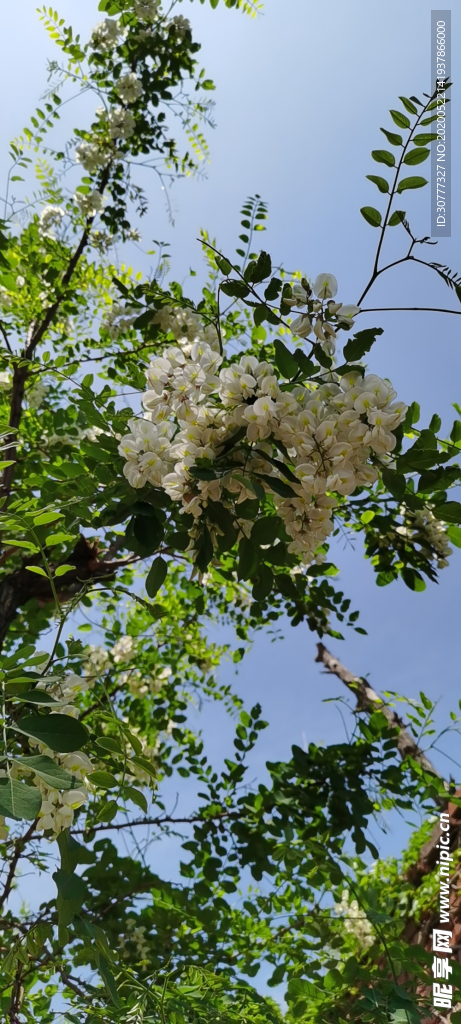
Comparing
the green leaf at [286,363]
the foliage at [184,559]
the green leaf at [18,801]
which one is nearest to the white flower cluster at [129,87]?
the foliage at [184,559]

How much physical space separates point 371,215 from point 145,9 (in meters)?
2.57

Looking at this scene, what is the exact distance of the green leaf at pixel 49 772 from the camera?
637mm

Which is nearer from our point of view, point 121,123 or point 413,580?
point 413,580

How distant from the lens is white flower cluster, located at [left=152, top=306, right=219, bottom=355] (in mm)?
2253

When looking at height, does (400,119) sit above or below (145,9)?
below

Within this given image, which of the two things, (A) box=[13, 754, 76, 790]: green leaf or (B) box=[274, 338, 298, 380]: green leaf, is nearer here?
(A) box=[13, 754, 76, 790]: green leaf

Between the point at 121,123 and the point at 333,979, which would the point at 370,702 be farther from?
the point at 121,123

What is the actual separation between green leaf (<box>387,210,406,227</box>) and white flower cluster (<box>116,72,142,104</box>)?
2355mm

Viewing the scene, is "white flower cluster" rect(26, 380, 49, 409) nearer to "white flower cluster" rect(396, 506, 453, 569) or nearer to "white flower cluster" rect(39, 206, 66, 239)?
"white flower cluster" rect(39, 206, 66, 239)

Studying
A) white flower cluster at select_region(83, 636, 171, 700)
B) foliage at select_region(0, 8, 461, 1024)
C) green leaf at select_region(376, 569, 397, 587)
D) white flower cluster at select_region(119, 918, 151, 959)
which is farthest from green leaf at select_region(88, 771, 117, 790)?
white flower cluster at select_region(83, 636, 171, 700)

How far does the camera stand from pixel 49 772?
0.66 m

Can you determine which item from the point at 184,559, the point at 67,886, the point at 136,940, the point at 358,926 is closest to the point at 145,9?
the point at 184,559

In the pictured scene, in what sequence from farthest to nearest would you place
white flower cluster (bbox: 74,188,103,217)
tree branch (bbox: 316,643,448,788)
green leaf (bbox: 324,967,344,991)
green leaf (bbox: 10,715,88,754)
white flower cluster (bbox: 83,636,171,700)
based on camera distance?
white flower cluster (bbox: 83,636,171,700)
white flower cluster (bbox: 74,188,103,217)
tree branch (bbox: 316,643,448,788)
green leaf (bbox: 324,967,344,991)
green leaf (bbox: 10,715,88,754)

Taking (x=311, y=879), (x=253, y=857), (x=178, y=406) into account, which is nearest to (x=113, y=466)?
(x=178, y=406)
